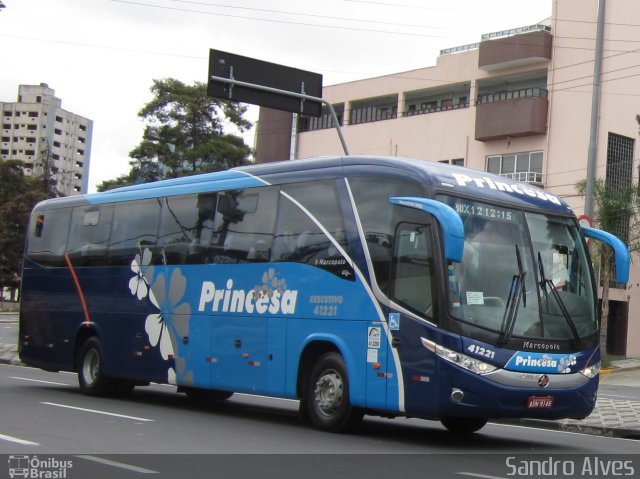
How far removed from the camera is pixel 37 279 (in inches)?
810

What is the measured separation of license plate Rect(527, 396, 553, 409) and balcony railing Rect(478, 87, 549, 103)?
3304 cm

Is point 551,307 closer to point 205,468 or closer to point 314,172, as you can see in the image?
point 314,172

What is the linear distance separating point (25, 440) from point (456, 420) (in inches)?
233

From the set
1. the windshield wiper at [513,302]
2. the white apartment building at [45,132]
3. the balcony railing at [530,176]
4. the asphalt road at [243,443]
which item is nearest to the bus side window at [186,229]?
the asphalt road at [243,443]

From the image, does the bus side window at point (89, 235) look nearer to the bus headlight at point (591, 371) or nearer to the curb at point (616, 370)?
the bus headlight at point (591, 371)

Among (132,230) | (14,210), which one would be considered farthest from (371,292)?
(14,210)

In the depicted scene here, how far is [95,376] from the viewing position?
733 inches

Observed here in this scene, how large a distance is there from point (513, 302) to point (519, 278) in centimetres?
33

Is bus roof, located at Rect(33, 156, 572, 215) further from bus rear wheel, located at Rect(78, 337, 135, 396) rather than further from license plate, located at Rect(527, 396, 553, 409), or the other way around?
bus rear wheel, located at Rect(78, 337, 135, 396)

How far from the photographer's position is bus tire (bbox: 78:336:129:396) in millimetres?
18453

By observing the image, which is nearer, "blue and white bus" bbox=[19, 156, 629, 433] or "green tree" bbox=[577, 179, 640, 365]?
"blue and white bus" bbox=[19, 156, 629, 433]

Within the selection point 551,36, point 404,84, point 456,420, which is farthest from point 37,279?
point 404,84

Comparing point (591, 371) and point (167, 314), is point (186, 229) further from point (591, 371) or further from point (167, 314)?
point (591, 371)

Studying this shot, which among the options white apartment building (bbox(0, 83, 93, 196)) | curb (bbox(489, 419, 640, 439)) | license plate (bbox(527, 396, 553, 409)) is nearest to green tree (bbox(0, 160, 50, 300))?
curb (bbox(489, 419, 640, 439))
